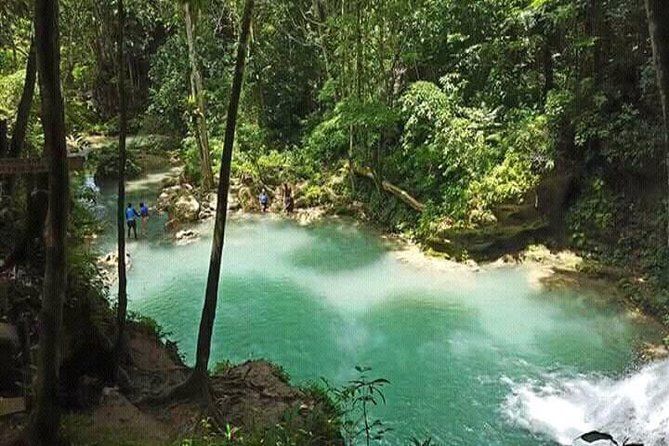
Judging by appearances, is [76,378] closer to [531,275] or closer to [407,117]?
[531,275]

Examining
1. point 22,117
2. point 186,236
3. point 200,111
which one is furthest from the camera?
point 200,111

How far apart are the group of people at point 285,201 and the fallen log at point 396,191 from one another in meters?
2.39

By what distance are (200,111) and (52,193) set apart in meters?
16.3

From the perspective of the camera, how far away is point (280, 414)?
22.1 feet

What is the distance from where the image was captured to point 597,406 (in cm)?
841

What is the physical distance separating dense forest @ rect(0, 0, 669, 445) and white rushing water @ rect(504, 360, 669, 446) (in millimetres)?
2297

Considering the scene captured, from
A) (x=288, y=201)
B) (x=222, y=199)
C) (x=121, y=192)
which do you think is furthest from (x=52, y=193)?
(x=288, y=201)

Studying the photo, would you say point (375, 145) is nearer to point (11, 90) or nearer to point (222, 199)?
point (11, 90)

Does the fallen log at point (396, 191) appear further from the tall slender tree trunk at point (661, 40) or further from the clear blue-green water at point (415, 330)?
the tall slender tree trunk at point (661, 40)

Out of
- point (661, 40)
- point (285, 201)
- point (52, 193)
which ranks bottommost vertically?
point (285, 201)

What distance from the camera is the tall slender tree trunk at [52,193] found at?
376 centimetres

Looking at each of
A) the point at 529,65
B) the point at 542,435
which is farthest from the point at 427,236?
the point at 542,435

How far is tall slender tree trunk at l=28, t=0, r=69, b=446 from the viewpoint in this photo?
376cm

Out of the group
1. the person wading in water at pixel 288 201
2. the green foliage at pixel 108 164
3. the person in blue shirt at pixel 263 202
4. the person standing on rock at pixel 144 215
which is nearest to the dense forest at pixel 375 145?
the person wading in water at pixel 288 201
